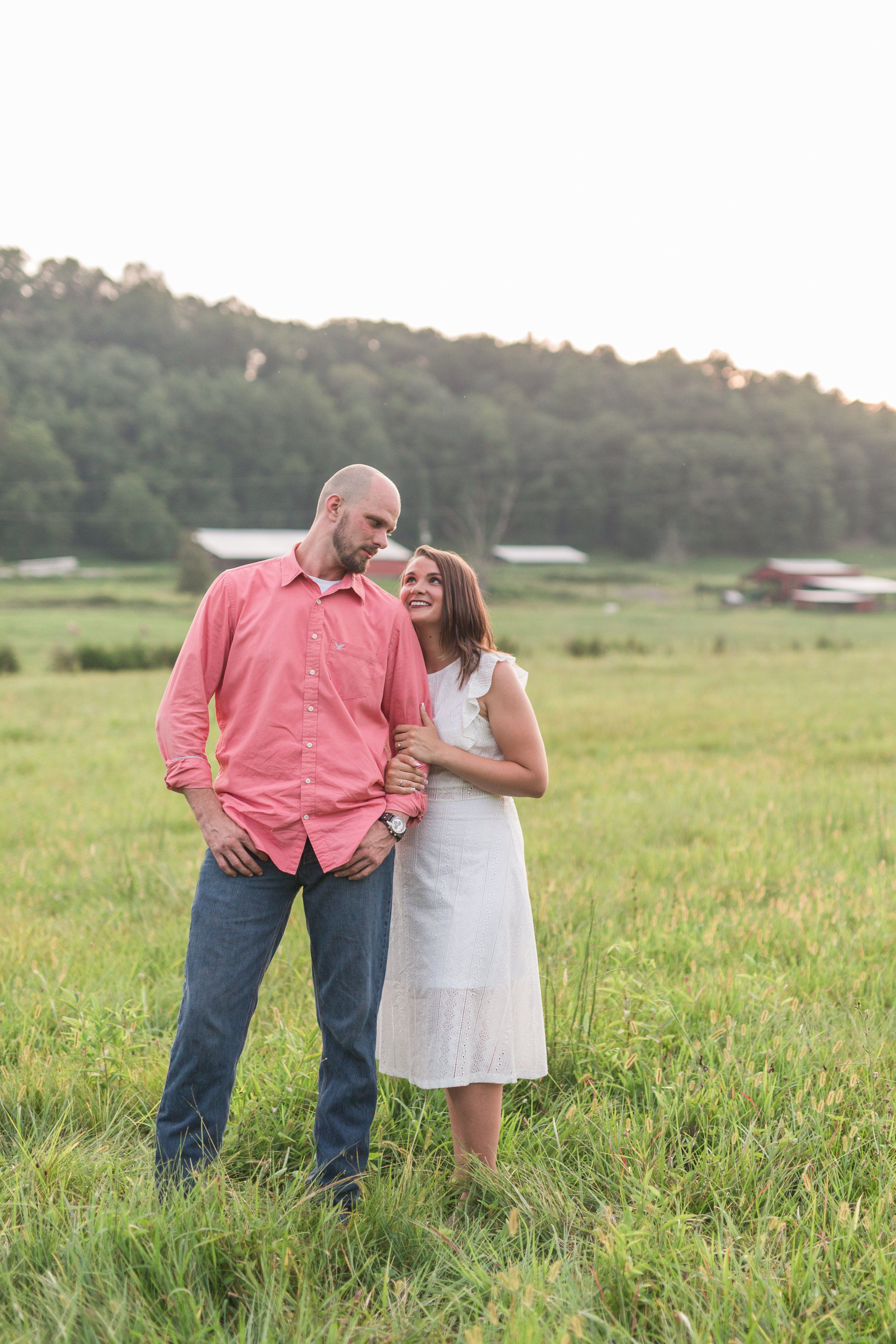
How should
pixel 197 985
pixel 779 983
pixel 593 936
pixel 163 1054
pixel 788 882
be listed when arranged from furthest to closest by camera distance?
pixel 788 882
pixel 593 936
pixel 779 983
pixel 163 1054
pixel 197 985

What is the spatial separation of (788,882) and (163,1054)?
436 cm

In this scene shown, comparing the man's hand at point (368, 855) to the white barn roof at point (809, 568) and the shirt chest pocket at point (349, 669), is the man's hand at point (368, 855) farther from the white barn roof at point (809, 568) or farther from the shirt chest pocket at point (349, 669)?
the white barn roof at point (809, 568)

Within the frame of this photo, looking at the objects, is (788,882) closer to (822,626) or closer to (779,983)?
(779,983)

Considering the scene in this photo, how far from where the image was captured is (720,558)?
313 ft

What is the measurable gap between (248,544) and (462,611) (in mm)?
72573

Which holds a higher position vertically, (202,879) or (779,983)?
(202,879)

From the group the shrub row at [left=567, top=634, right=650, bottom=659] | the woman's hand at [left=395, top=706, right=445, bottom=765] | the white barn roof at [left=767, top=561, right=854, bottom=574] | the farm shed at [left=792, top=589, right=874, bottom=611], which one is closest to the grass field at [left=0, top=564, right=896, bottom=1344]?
the woman's hand at [left=395, top=706, right=445, bottom=765]

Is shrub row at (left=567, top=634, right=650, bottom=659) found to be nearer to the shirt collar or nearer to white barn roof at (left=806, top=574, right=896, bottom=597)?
the shirt collar

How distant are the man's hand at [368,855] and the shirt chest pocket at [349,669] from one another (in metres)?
0.43

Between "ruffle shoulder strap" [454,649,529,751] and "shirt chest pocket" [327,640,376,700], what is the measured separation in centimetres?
37

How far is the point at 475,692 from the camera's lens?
3189 mm

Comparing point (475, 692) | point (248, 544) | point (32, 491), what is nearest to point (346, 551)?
point (475, 692)

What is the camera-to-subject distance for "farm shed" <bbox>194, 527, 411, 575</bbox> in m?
67.9

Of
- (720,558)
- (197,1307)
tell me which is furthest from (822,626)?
(197,1307)
